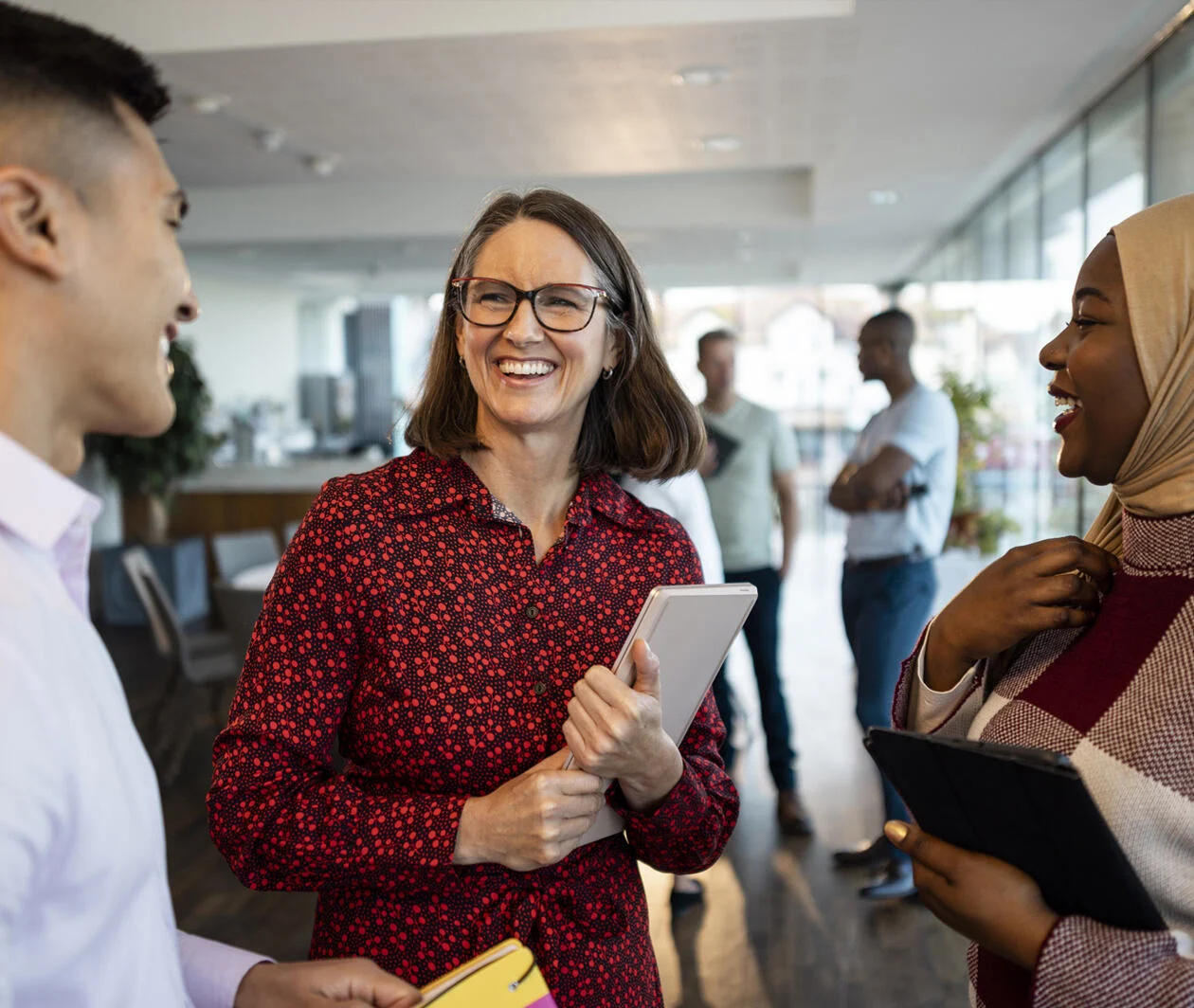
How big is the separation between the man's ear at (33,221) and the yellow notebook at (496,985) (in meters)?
0.64

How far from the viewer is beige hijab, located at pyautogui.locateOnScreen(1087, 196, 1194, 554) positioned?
41.3 inches

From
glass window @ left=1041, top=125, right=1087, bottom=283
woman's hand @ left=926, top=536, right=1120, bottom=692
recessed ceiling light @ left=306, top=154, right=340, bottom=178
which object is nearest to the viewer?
woman's hand @ left=926, top=536, right=1120, bottom=692

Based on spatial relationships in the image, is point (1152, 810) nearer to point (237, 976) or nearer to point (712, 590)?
point (712, 590)

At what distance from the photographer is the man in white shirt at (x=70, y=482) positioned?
0.72 meters

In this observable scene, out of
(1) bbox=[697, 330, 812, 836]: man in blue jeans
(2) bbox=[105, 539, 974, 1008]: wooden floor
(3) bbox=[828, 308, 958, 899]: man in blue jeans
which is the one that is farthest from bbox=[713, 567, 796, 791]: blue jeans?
(3) bbox=[828, 308, 958, 899]: man in blue jeans

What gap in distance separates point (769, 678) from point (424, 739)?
10.6 feet

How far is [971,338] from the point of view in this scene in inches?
327

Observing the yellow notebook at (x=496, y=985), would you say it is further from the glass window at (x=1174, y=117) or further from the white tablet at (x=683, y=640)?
the glass window at (x=1174, y=117)

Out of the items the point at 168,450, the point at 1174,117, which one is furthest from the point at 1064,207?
the point at 168,450

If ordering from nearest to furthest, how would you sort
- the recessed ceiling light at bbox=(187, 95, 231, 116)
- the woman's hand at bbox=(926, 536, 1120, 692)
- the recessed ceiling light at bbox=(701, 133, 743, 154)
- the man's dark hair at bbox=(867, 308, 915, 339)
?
1. the woman's hand at bbox=(926, 536, 1120, 692)
2. the man's dark hair at bbox=(867, 308, 915, 339)
3. the recessed ceiling light at bbox=(187, 95, 231, 116)
4. the recessed ceiling light at bbox=(701, 133, 743, 154)

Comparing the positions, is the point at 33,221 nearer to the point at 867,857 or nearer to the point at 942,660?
the point at 942,660

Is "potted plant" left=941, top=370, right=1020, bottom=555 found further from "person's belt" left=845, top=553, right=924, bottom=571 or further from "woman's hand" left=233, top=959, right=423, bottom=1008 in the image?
"woman's hand" left=233, top=959, right=423, bottom=1008

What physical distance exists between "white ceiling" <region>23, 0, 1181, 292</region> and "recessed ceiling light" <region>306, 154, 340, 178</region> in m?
0.07

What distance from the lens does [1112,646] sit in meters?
1.11
